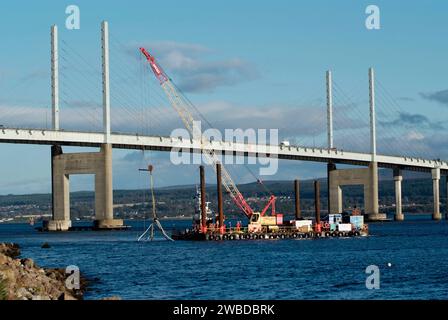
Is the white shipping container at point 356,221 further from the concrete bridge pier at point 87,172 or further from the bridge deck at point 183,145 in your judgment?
the concrete bridge pier at point 87,172

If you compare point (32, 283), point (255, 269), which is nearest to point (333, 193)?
point (255, 269)

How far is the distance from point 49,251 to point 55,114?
149 feet

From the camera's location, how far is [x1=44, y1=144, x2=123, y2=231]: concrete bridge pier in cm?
12512

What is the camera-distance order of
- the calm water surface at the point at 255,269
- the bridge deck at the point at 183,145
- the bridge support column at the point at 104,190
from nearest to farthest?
the calm water surface at the point at 255,269 < the bridge deck at the point at 183,145 < the bridge support column at the point at 104,190

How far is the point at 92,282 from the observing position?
4959 centimetres

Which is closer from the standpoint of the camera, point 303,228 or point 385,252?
point 385,252

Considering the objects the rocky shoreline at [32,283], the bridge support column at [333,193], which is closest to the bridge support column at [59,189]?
the bridge support column at [333,193]

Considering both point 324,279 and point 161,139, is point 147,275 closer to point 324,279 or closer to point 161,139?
point 324,279

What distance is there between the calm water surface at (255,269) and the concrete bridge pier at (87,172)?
3340 cm

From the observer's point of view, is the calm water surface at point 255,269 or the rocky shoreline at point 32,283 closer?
the rocky shoreline at point 32,283

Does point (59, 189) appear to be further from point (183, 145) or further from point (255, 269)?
point (255, 269)

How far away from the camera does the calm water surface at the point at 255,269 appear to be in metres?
43.0

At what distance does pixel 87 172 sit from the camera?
12800 cm
